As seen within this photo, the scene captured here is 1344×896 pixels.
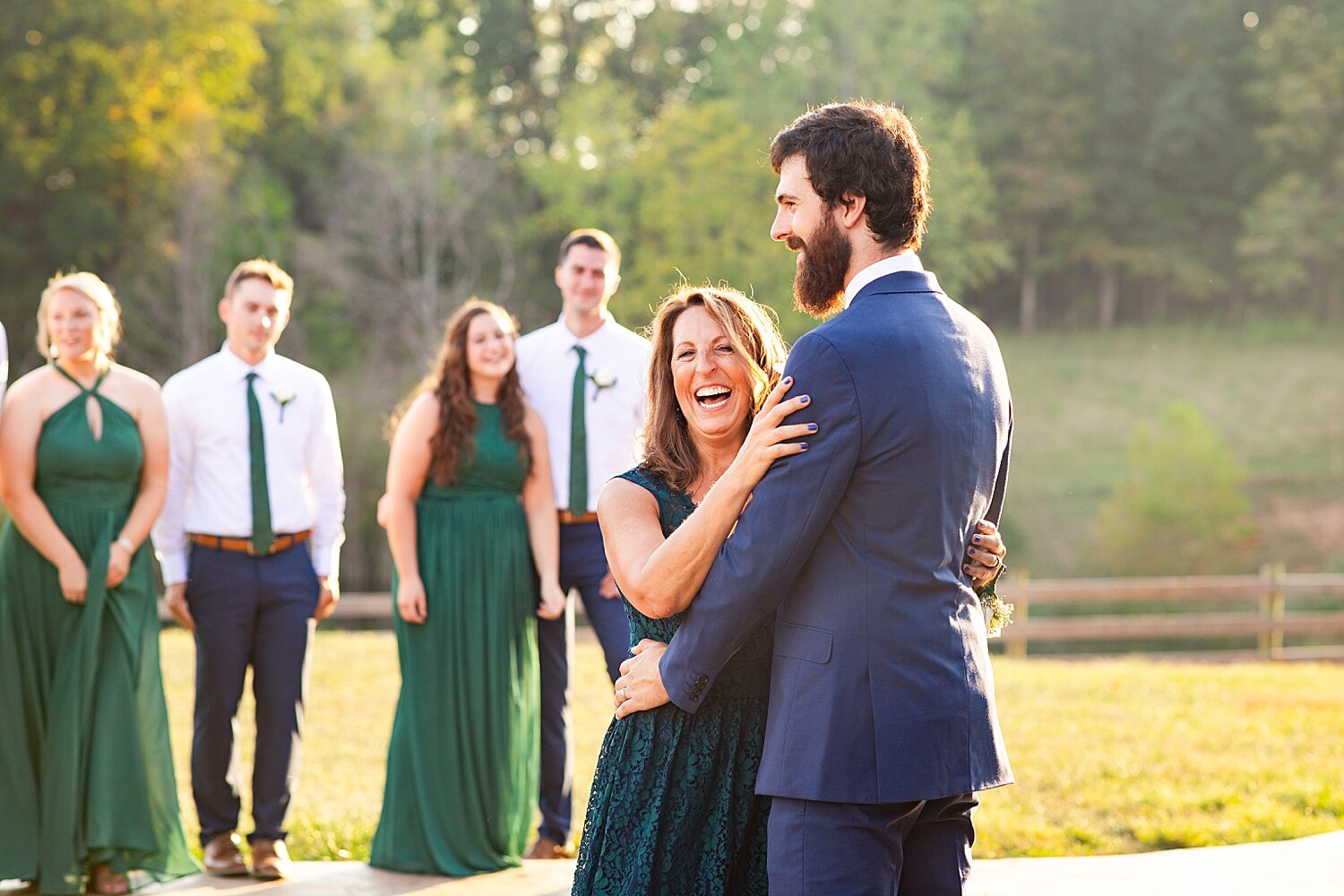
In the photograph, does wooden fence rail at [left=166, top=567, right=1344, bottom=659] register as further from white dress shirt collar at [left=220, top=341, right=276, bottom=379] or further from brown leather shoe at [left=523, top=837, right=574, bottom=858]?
white dress shirt collar at [left=220, top=341, right=276, bottom=379]

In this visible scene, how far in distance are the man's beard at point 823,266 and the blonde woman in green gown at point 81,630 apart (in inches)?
121

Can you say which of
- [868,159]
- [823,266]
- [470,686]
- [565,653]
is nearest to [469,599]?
[470,686]

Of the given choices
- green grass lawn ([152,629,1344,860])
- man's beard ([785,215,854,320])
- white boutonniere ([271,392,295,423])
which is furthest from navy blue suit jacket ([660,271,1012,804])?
green grass lawn ([152,629,1344,860])

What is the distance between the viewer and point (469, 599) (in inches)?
211

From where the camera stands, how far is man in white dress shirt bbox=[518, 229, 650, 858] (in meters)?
5.52

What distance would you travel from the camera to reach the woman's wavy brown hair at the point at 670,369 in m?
3.11

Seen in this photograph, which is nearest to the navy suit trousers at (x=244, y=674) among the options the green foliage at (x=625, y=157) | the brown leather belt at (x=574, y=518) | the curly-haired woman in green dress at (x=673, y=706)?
the brown leather belt at (x=574, y=518)

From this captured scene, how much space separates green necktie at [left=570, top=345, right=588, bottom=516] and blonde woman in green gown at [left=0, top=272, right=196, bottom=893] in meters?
1.55

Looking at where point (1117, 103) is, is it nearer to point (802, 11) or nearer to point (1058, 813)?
point (802, 11)

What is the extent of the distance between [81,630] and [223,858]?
93 cm

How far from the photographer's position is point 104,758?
192 inches

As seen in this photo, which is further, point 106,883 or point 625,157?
point 625,157

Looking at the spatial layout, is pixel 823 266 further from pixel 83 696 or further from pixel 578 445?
pixel 83 696

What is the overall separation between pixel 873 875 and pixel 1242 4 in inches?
1644
